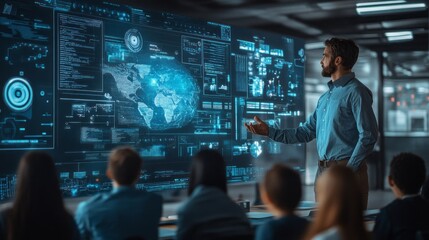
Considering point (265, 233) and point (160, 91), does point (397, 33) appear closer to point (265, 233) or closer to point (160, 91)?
point (160, 91)

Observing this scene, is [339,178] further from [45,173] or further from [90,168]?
[90,168]

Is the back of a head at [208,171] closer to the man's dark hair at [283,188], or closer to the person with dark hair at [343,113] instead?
the man's dark hair at [283,188]

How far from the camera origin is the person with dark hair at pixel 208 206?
2.61m

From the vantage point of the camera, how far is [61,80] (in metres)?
3.20

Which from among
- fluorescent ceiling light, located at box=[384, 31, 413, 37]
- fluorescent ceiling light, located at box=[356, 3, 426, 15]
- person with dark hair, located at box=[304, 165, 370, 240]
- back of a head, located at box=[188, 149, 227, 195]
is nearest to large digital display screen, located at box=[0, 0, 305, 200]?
back of a head, located at box=[188, 149, 227, 195]

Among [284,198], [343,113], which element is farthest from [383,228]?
[343,113]

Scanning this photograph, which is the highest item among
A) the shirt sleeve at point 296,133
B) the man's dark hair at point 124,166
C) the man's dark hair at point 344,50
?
the man's dark hair at point 344,50

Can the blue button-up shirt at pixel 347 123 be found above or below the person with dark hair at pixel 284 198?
above

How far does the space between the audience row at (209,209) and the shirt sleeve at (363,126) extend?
1.57 ft

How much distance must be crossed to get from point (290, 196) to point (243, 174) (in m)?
1.96

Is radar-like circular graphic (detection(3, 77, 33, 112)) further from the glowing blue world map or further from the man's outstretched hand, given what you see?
the man's outstretched hand

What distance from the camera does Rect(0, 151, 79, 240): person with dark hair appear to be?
2375mm

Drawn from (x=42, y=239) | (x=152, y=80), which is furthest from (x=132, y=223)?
(x=152, y=80)

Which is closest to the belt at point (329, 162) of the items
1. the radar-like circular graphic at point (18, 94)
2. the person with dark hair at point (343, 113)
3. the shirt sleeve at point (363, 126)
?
the person with dark hair at point (343, 113)
